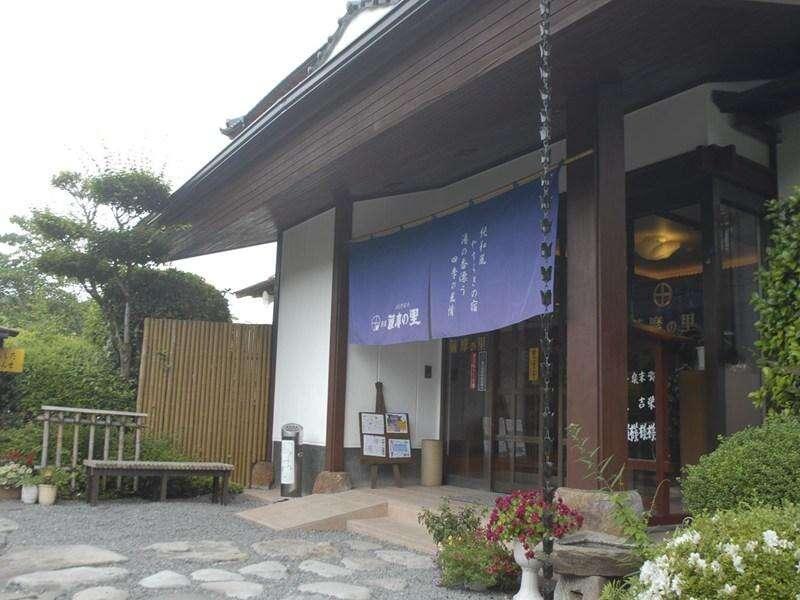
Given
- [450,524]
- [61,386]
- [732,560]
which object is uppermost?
[61,386]

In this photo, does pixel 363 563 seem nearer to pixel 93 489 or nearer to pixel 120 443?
pixel 93 489

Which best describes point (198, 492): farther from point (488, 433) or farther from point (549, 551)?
point (549, 551)

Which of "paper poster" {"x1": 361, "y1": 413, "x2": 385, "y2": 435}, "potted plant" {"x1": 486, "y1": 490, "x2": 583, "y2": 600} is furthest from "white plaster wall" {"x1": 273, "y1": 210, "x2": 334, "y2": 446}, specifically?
"potted plant" {"x1": 486, "y1": 490, "x2": 583, "y2": 600}

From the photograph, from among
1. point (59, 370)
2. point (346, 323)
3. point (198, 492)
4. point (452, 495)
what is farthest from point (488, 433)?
point (59, 370)

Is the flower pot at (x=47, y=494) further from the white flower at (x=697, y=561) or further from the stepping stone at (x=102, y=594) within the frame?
the white flower at (x=697, y=561)

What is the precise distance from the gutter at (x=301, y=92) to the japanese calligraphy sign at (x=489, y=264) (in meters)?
1.83

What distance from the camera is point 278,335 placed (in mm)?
11773

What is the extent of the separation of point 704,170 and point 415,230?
10.7 feet

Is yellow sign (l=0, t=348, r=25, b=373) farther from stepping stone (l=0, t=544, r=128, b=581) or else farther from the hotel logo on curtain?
the hotel logo on curtain

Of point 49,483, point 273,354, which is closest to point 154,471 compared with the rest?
point 49,483

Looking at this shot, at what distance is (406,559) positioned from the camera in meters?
6.47

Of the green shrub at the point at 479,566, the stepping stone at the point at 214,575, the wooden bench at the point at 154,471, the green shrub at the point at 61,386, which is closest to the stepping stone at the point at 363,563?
the green shrub at the point at 479,566

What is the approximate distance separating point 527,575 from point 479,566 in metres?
0.46

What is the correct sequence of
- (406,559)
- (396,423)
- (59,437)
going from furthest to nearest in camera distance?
(396,423) < (59,437) < (406,559)
